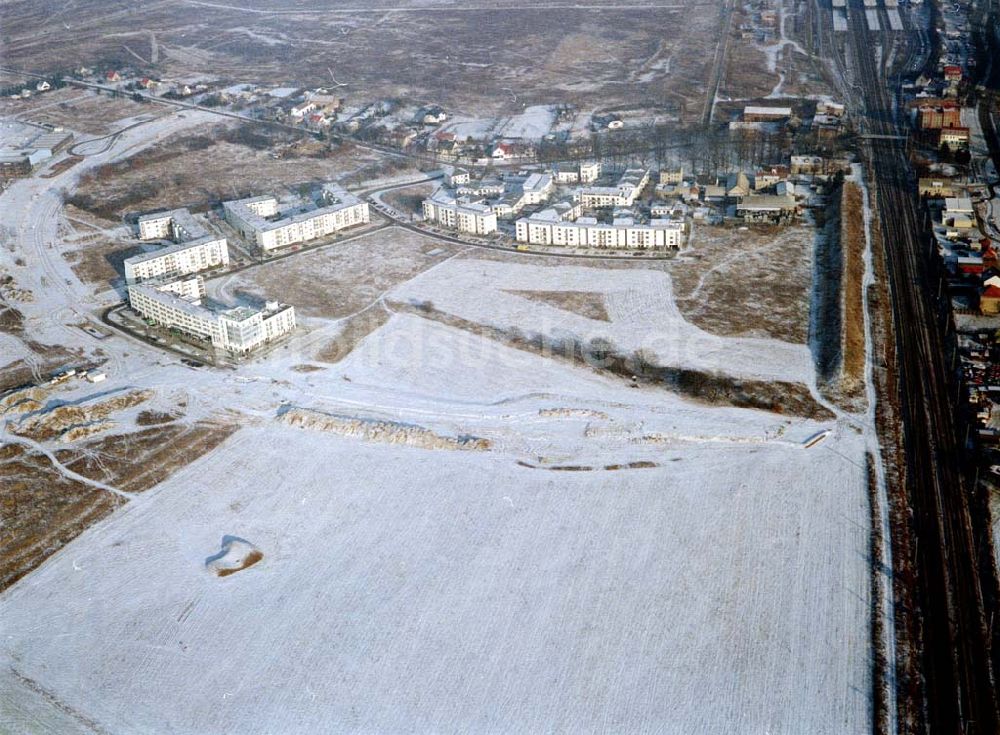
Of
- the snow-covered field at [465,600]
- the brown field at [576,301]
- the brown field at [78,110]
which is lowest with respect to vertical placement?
the snow-covered field at [465,600]

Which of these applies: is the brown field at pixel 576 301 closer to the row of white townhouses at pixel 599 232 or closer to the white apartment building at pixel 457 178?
the row of white townhouses at pixel 599 232

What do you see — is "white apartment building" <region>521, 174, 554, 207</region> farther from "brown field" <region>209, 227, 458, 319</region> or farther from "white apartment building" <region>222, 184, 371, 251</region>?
"white apartment building" <region>222, 184, 371, 251</region>

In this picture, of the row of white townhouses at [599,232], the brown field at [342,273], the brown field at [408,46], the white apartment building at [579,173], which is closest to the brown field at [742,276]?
the row of white townhouses at [599,232]

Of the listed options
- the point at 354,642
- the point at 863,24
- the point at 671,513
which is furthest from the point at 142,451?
the point at 863,24

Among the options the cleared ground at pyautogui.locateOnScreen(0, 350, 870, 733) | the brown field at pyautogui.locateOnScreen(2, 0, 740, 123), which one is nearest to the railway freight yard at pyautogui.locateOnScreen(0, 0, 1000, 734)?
the cleared ground at pyautogui.locateOnScreen(0, 350, 870, 733)

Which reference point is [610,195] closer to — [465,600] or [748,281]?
[748,281]

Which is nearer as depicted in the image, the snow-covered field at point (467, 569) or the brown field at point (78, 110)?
the snow-covered field at point (467, 569)
